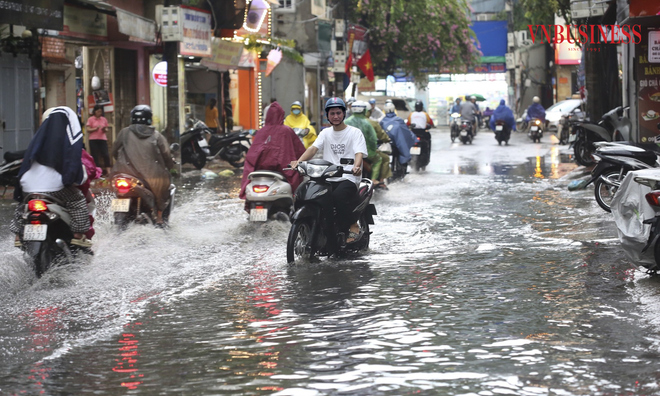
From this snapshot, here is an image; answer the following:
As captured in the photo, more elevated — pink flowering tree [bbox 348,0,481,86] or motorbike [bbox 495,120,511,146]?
pink flowering tree [bbox 348,0,481,86]

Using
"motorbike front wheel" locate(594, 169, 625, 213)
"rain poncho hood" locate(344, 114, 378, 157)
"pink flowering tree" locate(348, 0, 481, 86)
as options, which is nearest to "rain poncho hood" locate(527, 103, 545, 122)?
"pink flowering tree" locate(348, 0, 481, 86)

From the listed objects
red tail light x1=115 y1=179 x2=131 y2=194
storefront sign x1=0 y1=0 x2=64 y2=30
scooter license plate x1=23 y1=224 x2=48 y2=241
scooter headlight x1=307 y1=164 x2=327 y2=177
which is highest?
storefront sign x1=0 y1=0 x2=64 y2=30

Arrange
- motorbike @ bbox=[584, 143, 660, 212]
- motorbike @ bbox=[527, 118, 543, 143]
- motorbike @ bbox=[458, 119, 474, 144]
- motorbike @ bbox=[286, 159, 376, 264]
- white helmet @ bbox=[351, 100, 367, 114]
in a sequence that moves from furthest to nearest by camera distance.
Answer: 1. motorbike @ bbox=[527, 118, 543, 143]
2. motorbike @ bbox=[458, 119, 474, 144]
3. white helmet @ bbox=[351, 100, 367, 114]
4. motorbike @ bbox=[584, 143, 660, 212]
5. motorbike @ bbox=[286, 159, 376, 264]

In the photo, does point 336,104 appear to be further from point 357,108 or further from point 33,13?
point 33,13

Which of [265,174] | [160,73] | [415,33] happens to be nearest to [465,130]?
[415,33]

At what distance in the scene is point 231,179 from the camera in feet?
68.0

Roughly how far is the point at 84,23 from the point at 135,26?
1.58 m

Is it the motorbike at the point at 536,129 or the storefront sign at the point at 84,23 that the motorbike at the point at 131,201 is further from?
the motorbike at the point at 536,129

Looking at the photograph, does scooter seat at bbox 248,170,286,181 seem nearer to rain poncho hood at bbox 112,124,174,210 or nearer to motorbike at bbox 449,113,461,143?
rain poncho hood at bbox 112,124,174,210

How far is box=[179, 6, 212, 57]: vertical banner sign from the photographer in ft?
76.4

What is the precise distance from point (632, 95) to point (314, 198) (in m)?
11.7

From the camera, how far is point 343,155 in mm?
9625

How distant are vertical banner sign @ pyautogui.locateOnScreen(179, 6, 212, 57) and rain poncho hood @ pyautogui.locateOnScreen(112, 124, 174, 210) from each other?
1205 centimetres

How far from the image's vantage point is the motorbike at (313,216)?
885 centimetres
